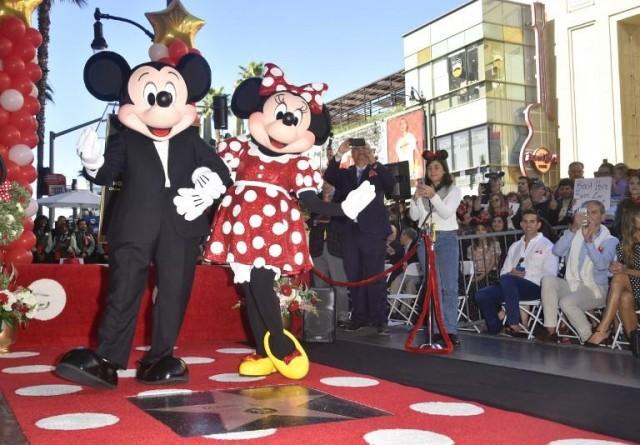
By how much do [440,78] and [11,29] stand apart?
16.9m

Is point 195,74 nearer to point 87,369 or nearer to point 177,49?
point 87,369

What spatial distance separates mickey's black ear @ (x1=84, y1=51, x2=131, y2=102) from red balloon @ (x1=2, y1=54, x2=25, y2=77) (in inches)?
174

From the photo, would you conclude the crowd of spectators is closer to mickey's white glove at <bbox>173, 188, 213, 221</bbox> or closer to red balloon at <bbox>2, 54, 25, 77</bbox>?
red balloon at <bbox>2, 54, 25, 77</bbox>

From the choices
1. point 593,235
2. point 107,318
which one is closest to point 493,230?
point 593,235

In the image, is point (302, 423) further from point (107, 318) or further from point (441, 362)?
point (441, 362)

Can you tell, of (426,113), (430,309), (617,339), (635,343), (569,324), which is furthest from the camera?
(426,113)

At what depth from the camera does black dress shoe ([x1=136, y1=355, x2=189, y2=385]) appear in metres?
3.08

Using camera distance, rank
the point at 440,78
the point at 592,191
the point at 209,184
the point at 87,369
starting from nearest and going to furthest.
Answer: the point at 87,369 → the point at 209,184 → the point at 592,191 → the point at 440,78

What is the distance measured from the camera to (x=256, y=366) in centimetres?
339

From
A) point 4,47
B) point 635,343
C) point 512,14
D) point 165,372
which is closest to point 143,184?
point 165,372

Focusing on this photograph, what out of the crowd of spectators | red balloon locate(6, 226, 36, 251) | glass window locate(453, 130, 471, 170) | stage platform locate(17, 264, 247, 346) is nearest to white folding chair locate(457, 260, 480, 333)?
stage platform locate(17, 264, 247, 346)

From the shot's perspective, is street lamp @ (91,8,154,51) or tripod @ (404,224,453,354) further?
street lamp @ (91,8,154,51)

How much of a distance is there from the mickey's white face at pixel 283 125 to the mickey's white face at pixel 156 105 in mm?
393

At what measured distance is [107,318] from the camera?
3035mm
